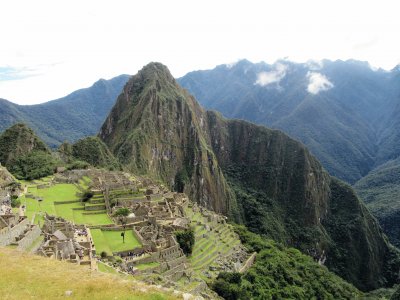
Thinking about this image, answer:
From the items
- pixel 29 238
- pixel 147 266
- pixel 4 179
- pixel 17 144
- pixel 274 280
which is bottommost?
pixel 274 280

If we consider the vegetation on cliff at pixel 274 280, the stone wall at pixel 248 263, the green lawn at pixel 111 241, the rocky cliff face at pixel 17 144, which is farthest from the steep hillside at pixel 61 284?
the rocky cliff face at pixel 17 144

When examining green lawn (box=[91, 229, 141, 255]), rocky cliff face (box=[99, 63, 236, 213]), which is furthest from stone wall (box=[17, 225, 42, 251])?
rocky cliff face (box=[99, 63, 236, 213])

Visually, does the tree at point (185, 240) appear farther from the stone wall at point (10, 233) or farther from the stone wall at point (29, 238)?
the stone wall at point (10, 233)

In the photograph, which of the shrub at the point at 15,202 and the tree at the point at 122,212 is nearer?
the shrub at the point at 15,202

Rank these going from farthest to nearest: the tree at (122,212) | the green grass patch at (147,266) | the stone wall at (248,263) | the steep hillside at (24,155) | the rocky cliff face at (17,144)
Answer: the rocky cliff face at (17,144) → the steep hillside at (24,155) → the stone wall at (248,263) → the tree at (122,212) → the green grass patch at (147,266)

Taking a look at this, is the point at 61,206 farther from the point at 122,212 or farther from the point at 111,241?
the point at 111,241

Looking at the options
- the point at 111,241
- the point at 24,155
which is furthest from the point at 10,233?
the point at 24,155
